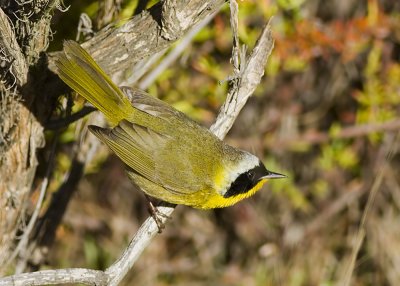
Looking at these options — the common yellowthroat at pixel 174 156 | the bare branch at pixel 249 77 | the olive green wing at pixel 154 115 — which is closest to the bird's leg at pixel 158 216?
the common yellowthroat at pixel 174 156

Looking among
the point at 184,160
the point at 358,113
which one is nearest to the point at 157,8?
the point at 184,160

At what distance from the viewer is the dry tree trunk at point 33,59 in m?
2.61

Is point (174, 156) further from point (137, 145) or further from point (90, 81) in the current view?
point (90, 81)

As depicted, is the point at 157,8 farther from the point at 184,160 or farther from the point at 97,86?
the point at 184,160

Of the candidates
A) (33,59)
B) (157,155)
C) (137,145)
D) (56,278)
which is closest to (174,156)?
(157,155)

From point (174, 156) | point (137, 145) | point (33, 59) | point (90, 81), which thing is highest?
point (33, 59)

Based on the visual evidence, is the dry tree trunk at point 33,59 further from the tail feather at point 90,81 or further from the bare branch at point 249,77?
the bare branch at point 249,77

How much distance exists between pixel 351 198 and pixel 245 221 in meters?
0.85

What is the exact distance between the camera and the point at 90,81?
2.85 metres

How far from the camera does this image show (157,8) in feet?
9.02

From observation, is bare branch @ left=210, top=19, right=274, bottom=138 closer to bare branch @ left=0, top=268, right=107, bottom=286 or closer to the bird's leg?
the bird's leg

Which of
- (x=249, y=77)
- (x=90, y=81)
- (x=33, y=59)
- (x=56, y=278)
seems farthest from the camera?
(x=249, y=77)

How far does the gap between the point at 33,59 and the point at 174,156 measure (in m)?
0.85

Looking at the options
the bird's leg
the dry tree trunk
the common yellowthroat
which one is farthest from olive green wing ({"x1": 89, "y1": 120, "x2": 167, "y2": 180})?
the dry tree trunk
